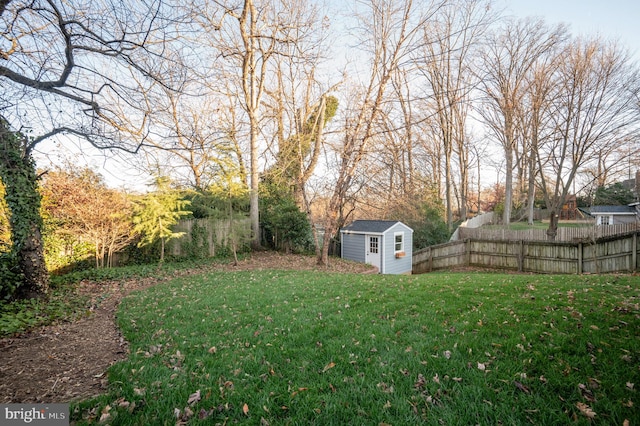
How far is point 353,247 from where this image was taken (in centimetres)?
1596

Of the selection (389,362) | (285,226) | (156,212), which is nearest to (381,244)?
(285,226)

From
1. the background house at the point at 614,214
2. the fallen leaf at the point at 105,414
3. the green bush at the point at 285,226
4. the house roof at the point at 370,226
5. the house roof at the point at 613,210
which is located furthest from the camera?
the house roof at the point at 613,210

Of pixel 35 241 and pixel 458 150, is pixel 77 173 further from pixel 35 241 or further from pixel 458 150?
pixel 458 150

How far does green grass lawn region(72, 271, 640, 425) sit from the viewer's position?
2.27 m

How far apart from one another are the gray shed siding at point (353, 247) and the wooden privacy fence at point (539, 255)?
3314 mm

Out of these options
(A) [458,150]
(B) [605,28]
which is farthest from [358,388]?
(A) [458,150]

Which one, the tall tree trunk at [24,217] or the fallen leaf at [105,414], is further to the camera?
the tall tree trunk at [24,217]

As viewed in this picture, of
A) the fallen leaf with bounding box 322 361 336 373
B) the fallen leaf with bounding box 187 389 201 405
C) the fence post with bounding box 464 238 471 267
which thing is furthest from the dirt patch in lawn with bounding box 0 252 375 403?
the fence post with bounding box 464 238 471 267

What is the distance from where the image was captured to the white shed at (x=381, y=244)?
14508mm

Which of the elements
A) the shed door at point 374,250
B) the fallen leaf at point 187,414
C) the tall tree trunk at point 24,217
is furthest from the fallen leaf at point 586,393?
the shed door at point 374,250

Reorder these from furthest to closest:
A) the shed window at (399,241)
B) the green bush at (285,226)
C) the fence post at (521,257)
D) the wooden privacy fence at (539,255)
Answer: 1. the shed window at (399,241)
2. the green bush at (285,226)
3. the fence post at (521,257)
4. the wooden privacy fence at (539,255)

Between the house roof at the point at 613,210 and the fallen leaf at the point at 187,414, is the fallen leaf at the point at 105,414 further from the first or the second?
the house roof at the point at 613,210

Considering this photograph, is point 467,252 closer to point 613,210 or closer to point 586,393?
point 586,393

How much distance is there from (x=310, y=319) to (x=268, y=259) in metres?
8.93
